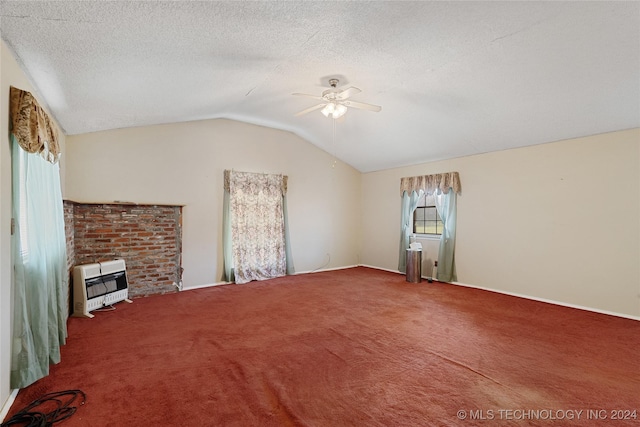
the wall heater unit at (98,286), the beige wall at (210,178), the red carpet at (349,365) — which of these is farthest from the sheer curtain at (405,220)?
the wall heater unit at (98,286)

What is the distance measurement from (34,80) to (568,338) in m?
5.36

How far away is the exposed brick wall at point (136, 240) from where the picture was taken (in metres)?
4.11

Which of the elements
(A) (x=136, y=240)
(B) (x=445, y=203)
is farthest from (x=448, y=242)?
(A) (x=136, y=240)

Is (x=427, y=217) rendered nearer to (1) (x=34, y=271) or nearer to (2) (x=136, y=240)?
(2) (x=136, y=240)

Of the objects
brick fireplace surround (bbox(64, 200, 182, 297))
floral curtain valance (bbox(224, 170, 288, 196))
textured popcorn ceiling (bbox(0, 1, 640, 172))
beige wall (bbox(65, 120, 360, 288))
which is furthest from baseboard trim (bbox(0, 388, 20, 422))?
→ floral curtain valance (bbox(224, 170, 288, 196))

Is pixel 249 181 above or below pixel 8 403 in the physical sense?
above

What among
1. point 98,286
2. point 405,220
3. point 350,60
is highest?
point 350,60

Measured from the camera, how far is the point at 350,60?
2.85m

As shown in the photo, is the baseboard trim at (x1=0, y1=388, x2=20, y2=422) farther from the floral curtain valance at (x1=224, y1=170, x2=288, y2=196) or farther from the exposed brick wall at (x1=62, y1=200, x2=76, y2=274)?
the floral curtain valance at (x1=224, y1=170, x2=288, y2=196)

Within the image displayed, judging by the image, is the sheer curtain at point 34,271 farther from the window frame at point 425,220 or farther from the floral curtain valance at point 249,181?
the window frame at point 425,220

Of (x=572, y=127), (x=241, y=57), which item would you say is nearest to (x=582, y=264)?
(x=572, y=127)

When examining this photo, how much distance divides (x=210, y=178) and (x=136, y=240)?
59.0 inches

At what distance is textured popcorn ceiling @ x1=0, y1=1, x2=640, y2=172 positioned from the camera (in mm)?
1896

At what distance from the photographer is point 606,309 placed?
3.81 metres
